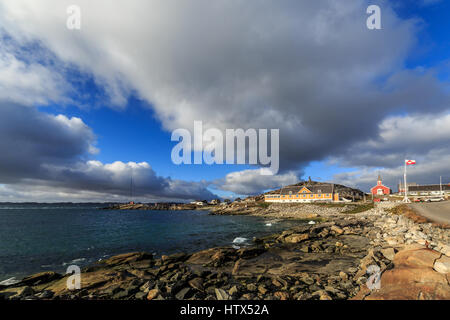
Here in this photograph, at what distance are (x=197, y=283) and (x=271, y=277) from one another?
4507 mm

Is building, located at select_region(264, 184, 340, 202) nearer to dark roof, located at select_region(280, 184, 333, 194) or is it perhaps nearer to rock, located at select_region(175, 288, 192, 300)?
dark roof, located at select_region(280, 184, 333, 194)

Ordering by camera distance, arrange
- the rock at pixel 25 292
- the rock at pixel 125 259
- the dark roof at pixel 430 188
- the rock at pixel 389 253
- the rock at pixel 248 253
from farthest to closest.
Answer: the dark roof at pixel 430 188, the rock at pixel 248 253, the rock at pixel 125 259, the rock at pixel 389 253, the rock at pixel 25 292

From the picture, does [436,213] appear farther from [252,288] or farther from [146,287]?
[146,287]

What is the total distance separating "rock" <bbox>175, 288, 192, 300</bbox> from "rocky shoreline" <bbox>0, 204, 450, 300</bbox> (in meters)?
0.05

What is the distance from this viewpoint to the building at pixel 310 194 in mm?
87938

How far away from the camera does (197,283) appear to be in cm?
1105

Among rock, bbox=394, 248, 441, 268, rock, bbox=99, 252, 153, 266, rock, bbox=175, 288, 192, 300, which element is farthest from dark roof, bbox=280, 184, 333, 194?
rock, bbox=175, 288, 192, 300

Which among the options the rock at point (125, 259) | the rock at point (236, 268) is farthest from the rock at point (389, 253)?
the rock at point (125, 259)

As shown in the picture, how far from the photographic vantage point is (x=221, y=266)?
15.4 metres

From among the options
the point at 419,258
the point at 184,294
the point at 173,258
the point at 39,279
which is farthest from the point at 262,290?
the point at 39,279

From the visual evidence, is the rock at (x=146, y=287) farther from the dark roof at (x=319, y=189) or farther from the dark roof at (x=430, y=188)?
the dark roof at (x=430, y=188)

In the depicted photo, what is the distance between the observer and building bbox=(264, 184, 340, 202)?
3462 inches
